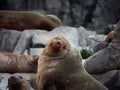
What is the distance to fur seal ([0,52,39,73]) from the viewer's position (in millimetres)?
13203

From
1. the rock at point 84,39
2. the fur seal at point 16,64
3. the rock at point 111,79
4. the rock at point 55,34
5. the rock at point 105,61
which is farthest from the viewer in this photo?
the rock at point 84,39

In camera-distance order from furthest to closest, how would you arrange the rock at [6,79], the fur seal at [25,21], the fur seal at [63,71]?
the fur seal at [25,21] < the rock at [6,79] < the fur seal at [63,71]

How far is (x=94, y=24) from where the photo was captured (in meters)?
31.3

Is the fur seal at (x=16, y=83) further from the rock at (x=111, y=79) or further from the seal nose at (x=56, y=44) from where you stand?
the rock at (x=111, y=79)

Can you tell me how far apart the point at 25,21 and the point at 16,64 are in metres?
5.82

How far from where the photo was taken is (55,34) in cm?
1756

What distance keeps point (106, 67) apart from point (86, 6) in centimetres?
1977

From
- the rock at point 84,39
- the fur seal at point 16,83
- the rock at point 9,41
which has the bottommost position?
the rock at point 84,39

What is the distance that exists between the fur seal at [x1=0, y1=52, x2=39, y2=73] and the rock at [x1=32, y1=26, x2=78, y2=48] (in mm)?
3494

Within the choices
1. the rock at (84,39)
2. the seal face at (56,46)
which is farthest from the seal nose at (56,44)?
the rock at (84,39)

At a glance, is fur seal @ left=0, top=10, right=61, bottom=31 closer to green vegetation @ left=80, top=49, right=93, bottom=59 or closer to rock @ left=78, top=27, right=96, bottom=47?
rock @ left=78, top=27, right=96, bottom=47

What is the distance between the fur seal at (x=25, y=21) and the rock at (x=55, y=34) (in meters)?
0.69

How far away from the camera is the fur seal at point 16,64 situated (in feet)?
43.3

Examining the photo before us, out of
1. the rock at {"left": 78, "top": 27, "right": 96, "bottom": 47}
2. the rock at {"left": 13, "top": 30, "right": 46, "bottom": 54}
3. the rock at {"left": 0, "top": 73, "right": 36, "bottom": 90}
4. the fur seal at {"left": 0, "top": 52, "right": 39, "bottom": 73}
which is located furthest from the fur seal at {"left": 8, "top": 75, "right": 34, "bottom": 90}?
the rock at {"left": 78, "top": 27, "right": 96, "bottom": 47}
